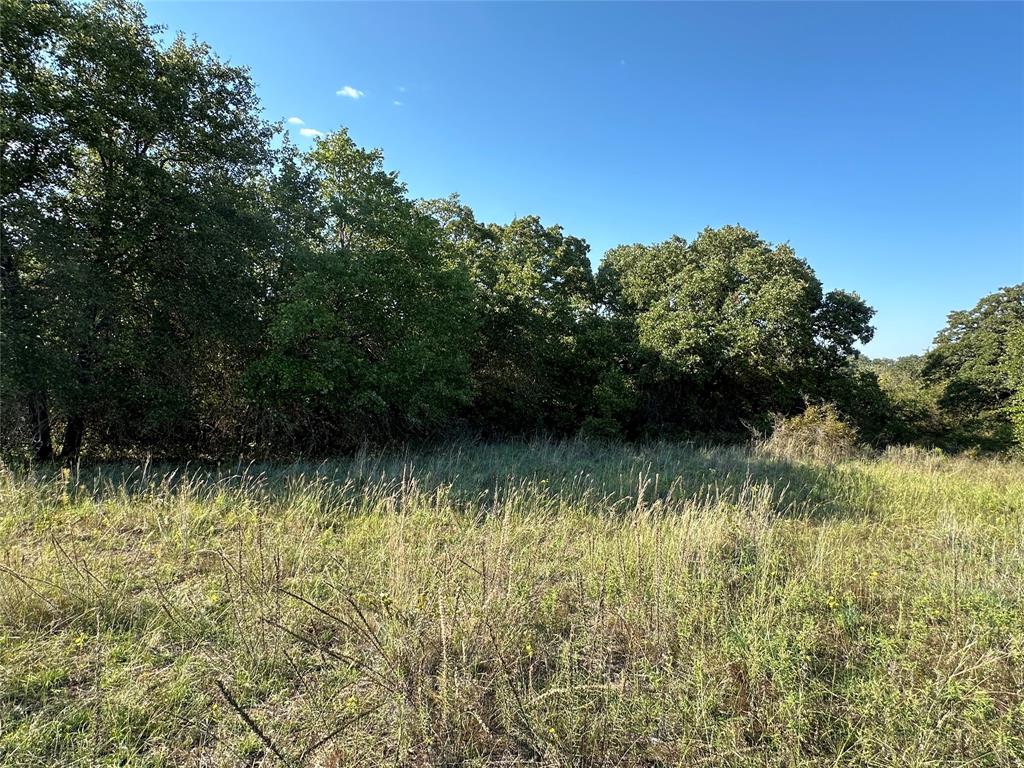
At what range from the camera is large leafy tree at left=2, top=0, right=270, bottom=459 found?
5922mm

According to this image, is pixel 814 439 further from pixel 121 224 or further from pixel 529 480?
pixel 121 224

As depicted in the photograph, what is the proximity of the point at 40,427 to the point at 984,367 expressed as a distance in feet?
92.5

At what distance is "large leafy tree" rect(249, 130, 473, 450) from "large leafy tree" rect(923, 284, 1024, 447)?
16.5 meters

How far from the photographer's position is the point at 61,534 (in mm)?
3383

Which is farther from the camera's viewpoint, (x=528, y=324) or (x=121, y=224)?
(x=528, y=324)

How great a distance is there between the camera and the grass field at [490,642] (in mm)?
1797

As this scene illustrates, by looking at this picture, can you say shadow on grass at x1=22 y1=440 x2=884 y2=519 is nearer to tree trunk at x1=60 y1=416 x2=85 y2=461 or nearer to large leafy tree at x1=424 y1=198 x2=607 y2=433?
tree trunk at x1=60 y1=416 x2=85 y2=461

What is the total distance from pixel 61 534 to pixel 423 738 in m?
3.58

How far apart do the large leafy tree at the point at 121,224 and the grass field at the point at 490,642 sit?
3543 millimetres

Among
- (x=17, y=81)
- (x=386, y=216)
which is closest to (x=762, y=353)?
(x=386, y=216)

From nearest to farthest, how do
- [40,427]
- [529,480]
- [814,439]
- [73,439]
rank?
[529,480] < [40,427] < [73,439] < [814,439]

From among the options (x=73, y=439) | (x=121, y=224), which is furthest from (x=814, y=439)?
(x=73, y=439)

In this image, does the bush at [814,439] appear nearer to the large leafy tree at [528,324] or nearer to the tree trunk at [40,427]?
the large leafy tree at [528,324]

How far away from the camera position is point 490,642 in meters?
2.26
